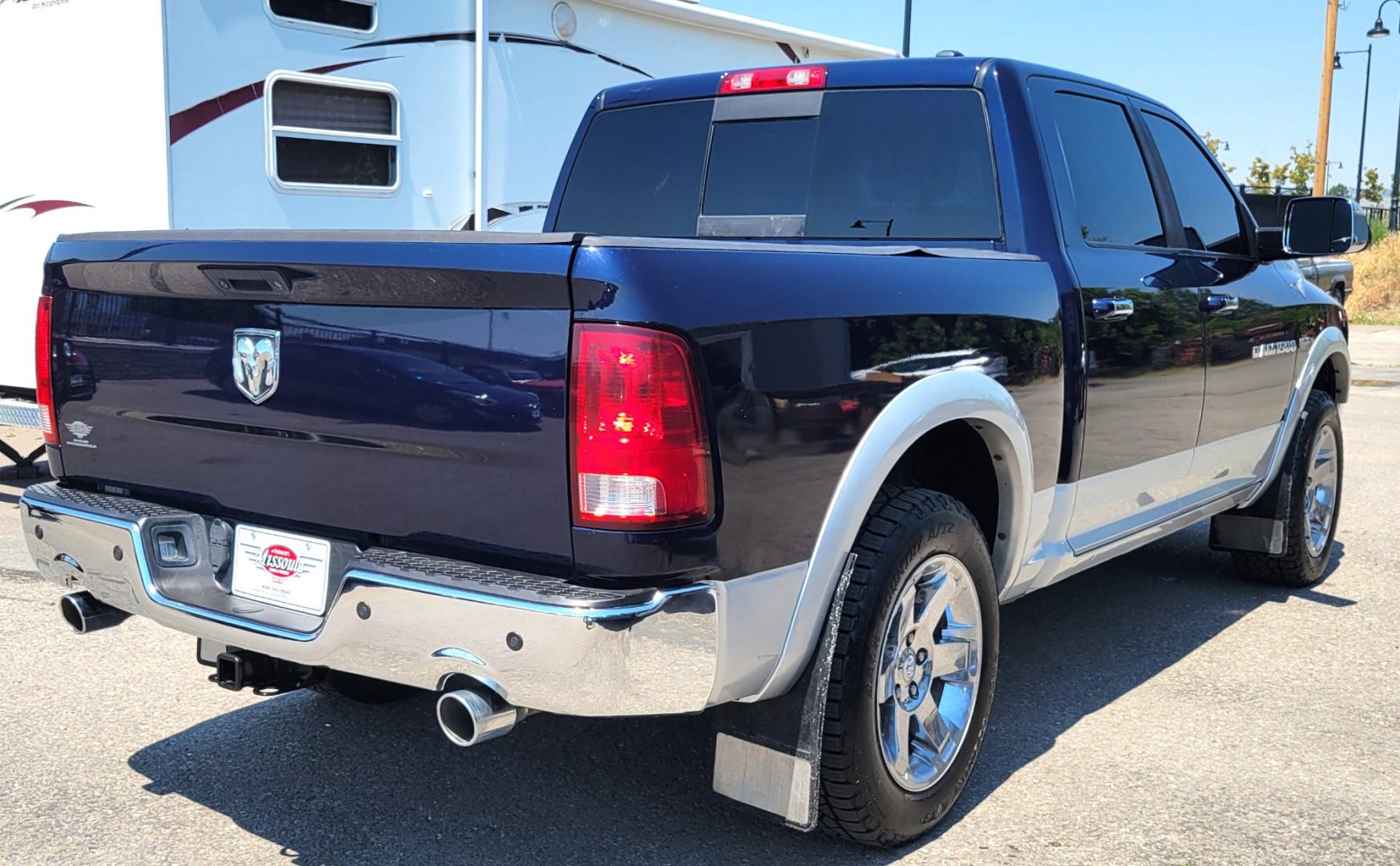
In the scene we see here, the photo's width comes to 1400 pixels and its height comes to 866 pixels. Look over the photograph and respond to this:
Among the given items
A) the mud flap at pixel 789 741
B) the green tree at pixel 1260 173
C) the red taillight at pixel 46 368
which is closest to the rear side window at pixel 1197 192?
the mud flap at pixel 789 741

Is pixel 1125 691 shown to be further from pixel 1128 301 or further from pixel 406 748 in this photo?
pixel 406 748

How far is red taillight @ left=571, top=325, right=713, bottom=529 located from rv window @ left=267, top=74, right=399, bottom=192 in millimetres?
4898

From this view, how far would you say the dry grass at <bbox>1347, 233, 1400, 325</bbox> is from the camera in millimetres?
22641

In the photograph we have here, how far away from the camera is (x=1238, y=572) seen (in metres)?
5.80

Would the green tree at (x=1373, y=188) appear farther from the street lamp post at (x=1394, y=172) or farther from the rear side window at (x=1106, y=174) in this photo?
the rear side window at (x=1106, y=174)

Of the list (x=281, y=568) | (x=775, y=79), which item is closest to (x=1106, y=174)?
(x=775, y=79)

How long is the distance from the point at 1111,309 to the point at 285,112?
4.66m

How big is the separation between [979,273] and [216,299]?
1810mm

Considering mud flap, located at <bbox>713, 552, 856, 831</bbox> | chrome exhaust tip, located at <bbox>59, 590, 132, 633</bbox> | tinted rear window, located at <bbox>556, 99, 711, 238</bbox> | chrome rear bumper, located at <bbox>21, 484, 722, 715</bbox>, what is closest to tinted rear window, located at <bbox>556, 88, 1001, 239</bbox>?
tinted rear window, located at <bbox>556, 99, 711, 238</bbox>

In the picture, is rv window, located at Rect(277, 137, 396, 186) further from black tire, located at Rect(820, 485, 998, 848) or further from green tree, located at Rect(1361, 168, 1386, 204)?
green tree, located at Rect(1361, 168, 1386, 204)

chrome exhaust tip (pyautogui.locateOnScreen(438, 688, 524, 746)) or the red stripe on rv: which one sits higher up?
the red stripe on rv

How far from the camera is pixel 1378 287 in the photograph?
23172 mm

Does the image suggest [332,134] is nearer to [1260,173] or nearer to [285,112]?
[285,112]

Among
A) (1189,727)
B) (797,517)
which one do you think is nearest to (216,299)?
(797,517)
